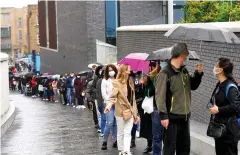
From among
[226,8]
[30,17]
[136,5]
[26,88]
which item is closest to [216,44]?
[226,8]

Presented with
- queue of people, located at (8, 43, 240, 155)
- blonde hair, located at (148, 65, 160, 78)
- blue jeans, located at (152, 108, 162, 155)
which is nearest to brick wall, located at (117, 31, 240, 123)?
queue of people, located at (8, 43, 240, 155)

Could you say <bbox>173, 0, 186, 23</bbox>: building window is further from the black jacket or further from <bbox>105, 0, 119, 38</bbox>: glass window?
the black jacket

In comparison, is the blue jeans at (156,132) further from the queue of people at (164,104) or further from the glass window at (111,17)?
the glass window at (111,17)

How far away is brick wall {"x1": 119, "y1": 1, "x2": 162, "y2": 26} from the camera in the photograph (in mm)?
34781

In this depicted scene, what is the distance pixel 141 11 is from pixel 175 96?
29348 mm

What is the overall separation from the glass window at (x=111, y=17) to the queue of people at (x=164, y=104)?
858 inches

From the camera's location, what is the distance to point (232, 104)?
6039 mm

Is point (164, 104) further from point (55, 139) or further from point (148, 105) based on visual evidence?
point (55, 139)

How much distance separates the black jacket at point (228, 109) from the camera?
6054 mm

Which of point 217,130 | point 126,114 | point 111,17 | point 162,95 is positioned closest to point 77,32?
point 111,17

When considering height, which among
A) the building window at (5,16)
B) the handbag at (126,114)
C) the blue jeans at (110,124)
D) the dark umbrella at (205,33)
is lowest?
the blue jeans at (110,124)

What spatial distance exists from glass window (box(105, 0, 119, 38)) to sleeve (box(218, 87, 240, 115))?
28.0 meters

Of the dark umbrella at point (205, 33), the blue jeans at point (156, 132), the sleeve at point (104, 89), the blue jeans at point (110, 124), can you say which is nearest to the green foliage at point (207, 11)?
the sleeve at point (104, 89)

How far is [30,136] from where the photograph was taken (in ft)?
39.4
